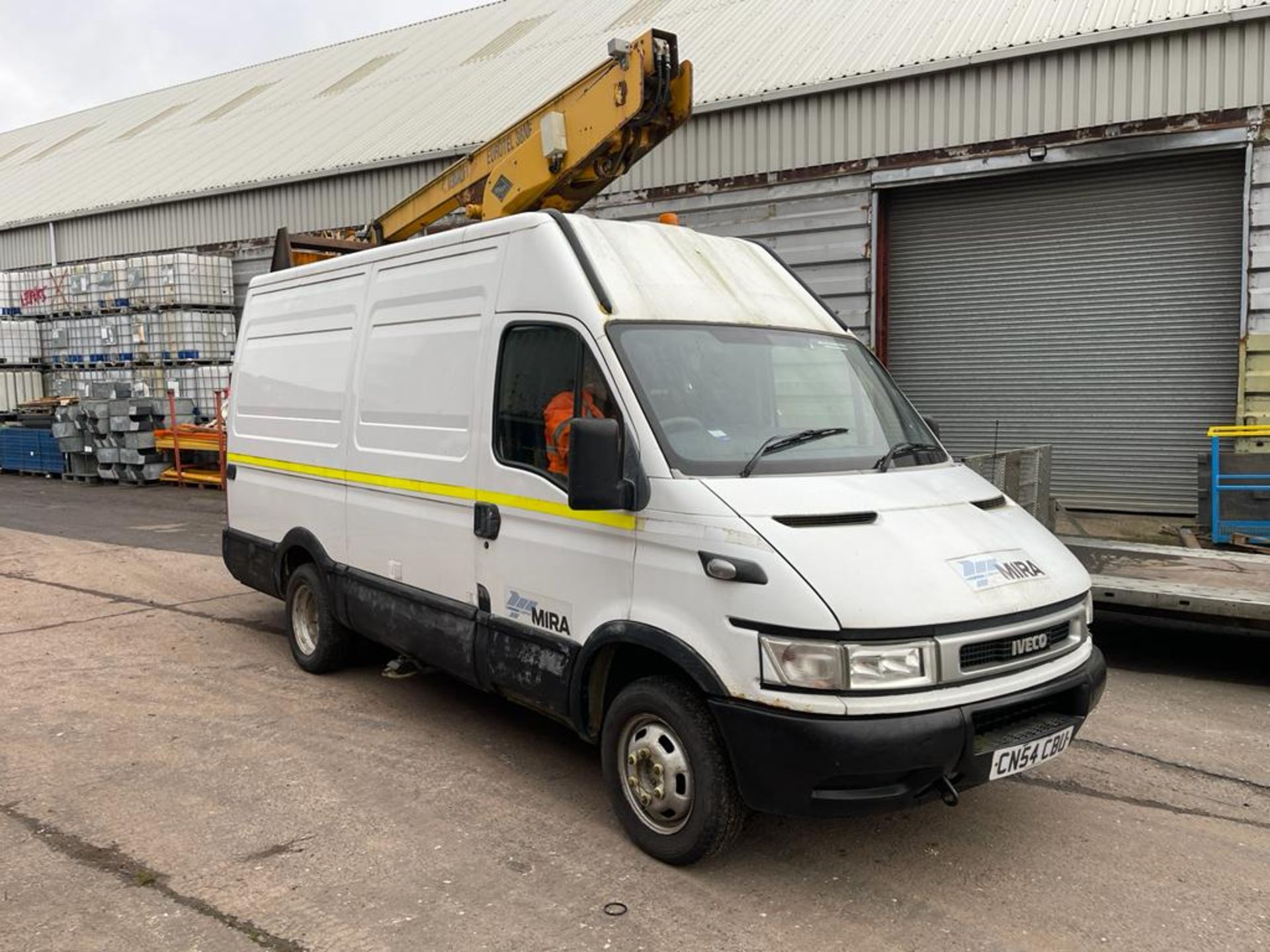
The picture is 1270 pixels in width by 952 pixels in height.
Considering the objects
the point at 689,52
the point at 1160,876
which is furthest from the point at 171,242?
the point at 1160,876

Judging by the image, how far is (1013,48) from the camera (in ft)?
36.0

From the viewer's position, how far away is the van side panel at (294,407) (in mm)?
6039

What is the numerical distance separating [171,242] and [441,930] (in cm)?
1967

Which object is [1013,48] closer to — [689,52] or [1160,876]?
[689,52]

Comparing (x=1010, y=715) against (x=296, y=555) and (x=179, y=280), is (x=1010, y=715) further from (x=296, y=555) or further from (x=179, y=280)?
(x=179, y=280)

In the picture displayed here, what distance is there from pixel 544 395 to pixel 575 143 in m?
4.09

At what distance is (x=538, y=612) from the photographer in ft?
14.8

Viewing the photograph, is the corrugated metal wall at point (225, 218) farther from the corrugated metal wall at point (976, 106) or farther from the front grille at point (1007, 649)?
the front grille at point (1007, 649)

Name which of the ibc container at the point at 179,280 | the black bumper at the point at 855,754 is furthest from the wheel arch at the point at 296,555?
the ibc container at the point at 179,280

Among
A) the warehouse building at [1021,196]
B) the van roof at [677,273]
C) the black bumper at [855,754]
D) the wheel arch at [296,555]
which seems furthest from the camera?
the warehouse building at [1021,196]

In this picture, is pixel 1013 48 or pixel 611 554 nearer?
pixel 611 554

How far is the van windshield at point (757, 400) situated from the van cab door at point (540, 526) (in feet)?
0.76

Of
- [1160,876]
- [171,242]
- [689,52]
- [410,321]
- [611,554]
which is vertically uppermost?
[689,52]

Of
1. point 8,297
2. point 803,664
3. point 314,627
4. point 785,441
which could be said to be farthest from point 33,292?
point 803,664
